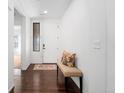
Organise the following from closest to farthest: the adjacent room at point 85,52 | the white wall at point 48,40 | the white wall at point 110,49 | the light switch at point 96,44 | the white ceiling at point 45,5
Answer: the white wall at point 110,49 → the adjacent room at point 85,52 → the light switch at point 96,44 → the white ceiling at point 45,5 → the white wall at point 48,40

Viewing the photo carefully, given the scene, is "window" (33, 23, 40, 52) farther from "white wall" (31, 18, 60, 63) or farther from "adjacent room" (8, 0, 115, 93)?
"adjacent room" (8, 0, 115, 93)

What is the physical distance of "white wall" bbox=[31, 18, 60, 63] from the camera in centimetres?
998

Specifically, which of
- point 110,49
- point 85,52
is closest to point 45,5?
point 85,52

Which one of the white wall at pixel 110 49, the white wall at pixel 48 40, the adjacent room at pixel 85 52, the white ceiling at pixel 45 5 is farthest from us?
the white wall at pixel 48 40

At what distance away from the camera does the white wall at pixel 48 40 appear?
393 inches

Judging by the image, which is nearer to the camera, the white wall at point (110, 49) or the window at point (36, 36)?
the white wall at point (110, 49)

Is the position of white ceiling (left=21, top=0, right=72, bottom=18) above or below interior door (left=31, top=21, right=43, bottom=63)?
above

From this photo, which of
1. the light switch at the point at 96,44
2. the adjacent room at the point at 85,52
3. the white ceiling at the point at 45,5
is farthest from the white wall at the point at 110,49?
the white ceiling at the point at 45,5

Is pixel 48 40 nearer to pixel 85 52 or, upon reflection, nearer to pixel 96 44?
pixel 85 52

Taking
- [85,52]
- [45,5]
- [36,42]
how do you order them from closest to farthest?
[85,52]
[45,5]
[36,42]

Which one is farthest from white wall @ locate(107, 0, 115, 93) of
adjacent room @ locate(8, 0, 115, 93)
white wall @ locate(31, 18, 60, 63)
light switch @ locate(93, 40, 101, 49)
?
white wall @ locate(31, 18, 60, 63)

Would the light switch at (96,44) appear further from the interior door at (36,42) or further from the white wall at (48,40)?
the interior door at (36,42)

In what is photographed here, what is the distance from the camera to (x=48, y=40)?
10.0 metres

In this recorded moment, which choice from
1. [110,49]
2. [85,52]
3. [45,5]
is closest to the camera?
[110,49]
